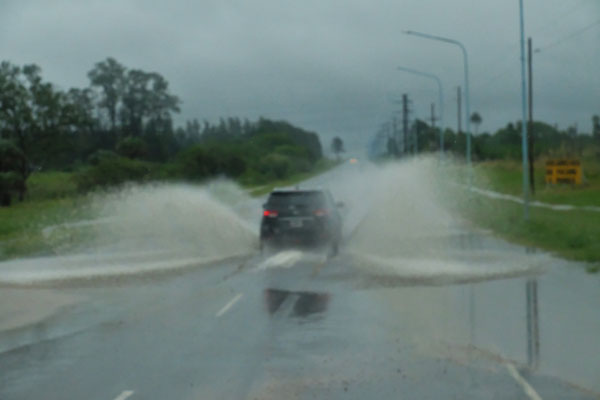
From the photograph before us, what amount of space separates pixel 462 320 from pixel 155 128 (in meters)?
80.7

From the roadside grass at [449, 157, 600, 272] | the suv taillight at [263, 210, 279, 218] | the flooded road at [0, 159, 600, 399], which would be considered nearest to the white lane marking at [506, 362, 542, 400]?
the flooded road at [0, 159, 600, 399]

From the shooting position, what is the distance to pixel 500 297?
14.0m

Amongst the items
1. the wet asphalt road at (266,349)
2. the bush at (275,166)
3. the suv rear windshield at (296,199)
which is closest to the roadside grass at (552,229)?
the suv rear windshield at (296,199)

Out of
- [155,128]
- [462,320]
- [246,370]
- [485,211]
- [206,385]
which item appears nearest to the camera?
[206,385]

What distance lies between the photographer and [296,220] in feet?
73.8

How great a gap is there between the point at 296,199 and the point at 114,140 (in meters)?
70.6

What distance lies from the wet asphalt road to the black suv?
21.8ft

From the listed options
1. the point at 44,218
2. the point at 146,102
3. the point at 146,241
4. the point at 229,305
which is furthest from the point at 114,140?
the point at 229,305

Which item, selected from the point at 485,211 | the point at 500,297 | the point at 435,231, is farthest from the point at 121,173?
the point at 500,297

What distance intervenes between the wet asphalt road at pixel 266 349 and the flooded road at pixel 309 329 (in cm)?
3

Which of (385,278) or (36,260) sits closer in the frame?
(385,278)

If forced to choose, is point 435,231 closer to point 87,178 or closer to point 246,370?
point 246,370

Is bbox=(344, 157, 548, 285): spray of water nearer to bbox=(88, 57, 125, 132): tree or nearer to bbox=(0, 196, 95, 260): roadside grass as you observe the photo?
bbox=(0, 196, 95, 260): roadside grass

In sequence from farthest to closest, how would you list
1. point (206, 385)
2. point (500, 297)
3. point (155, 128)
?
point (155, 128) → point (500, 297) → point (206, 385)
